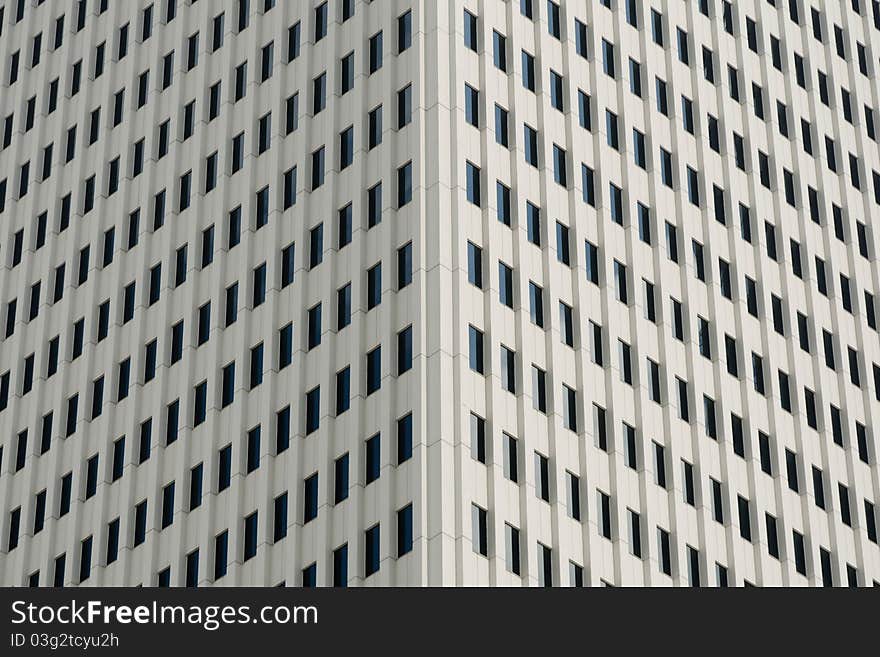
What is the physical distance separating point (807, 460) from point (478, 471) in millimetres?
20219

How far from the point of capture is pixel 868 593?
4528 centimetres

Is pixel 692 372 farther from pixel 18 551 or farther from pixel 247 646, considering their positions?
pixel 247 646

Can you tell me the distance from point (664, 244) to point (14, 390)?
29488mm

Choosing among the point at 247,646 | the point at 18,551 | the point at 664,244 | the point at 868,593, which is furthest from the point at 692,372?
the point at 247,646

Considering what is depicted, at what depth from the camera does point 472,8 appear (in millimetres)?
92812

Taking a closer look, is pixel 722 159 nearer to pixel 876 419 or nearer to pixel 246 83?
Answer: pixel 876 419

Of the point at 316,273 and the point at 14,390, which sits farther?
the point at 14,390

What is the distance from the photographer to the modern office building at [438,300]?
3290 inches

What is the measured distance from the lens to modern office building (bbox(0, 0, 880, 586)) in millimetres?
83562

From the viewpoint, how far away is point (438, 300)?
3290 inches

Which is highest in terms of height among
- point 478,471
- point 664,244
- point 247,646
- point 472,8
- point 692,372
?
point 472,8

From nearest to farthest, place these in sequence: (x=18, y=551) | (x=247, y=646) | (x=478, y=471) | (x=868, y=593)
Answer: (x=247, y=646) → (x=868, y=593) → (x=478, y=471) → (x=18, y=551)

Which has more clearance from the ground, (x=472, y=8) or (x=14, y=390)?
(x=472, y=8)

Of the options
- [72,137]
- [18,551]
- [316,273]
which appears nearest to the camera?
[316,273]
